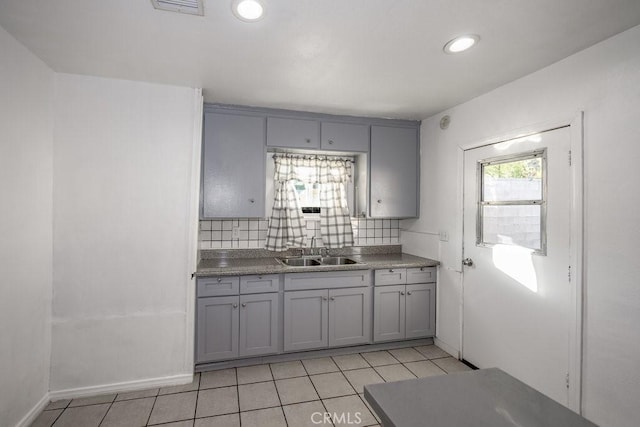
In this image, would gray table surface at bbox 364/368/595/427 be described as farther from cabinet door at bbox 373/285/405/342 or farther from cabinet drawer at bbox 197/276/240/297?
cabinet door at bbox 373/285/405/342

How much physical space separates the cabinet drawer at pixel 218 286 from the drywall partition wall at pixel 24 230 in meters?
1.03

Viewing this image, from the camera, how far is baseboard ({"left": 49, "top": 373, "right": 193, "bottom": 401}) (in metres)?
2.43

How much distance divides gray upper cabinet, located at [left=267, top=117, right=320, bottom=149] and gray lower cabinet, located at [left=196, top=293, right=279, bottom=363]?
144cm

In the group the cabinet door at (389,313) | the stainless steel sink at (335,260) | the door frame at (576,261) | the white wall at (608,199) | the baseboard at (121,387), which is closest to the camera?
the white wall at (608,199)

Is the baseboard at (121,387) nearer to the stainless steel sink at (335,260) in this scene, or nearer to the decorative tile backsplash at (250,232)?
the decorative tile backsplash at (250,232)

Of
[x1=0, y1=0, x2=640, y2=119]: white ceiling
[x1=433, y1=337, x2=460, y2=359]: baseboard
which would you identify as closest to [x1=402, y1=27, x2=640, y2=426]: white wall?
[x1=0, y1=0, x2=640, y2=119]: white ceiling

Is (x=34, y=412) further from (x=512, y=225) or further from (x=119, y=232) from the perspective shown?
(x=512, y=225)

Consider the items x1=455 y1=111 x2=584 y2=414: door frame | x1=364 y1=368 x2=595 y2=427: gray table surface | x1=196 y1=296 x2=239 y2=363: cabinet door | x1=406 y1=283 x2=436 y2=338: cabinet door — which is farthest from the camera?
x1=406 y1=283 x2=436 y2=338: cabinet door

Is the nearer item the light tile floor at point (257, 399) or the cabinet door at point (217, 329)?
the light tile floor at point (257, 399)

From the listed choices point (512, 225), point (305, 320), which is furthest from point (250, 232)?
point (512, 225)

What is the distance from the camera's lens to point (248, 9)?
1649 millimetres

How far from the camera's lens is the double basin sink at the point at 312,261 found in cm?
345

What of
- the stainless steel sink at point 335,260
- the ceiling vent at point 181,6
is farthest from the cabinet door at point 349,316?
the ceiling vent at point 181,6

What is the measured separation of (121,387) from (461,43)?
3.30 m
